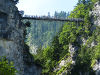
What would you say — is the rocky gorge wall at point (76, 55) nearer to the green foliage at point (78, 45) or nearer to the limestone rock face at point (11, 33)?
the green foliage at point (78, 45)

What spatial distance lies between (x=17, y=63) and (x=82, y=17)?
31.2 m

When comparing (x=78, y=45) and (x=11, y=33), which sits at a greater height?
(x=11, y=33)

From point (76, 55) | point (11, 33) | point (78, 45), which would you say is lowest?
point (76, 55)

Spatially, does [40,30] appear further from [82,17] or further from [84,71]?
[84,71]

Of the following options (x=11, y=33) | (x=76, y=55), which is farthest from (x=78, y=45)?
(x=11, y=33)

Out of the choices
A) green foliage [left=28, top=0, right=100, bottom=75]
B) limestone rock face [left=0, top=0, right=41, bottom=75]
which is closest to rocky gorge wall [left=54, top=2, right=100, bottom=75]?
green foliage [left=28, top=0, right=100, bottom=75]

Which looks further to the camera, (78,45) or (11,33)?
(78,45)

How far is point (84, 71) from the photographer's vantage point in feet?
132

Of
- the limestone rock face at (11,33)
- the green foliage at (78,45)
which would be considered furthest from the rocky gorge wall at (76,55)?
the limestone rock face at (11,33)

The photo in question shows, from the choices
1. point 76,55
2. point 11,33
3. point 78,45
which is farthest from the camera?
point 78,45

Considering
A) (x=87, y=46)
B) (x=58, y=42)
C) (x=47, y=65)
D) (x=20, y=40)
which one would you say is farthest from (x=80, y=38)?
(x=20, y=40)

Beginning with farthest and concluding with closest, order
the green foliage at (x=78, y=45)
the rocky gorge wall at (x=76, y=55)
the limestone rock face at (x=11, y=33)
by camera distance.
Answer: the green foliage at (x=78, y=45) → the rocky gorge wall at (x=76, y=55) → the limestone rock face at (x=11, y=33)

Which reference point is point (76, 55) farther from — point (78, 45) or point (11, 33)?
point (11, 33)

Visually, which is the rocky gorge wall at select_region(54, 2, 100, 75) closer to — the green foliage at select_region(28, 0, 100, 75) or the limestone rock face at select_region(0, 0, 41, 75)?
the green foliage at select_region(28, 0, 100, 75)
